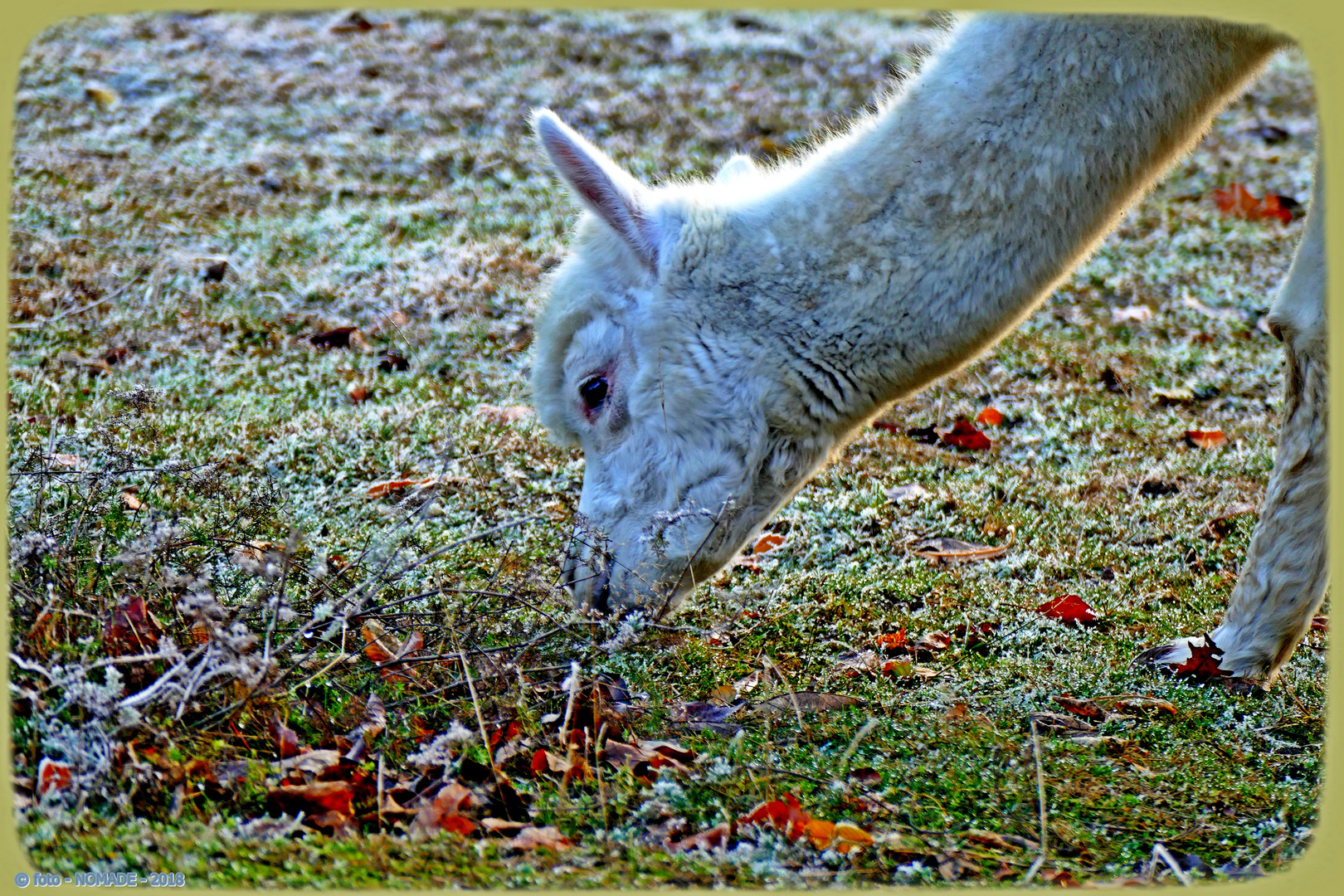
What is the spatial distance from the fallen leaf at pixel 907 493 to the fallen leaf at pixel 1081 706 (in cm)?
155

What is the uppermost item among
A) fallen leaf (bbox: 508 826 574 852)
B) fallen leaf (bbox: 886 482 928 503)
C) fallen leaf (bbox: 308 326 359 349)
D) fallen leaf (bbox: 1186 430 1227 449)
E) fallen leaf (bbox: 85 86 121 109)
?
fallen leaf (bbox: 85 86 121 109)

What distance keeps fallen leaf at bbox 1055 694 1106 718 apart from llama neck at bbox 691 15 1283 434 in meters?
1.05

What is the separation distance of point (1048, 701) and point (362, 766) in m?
2.01

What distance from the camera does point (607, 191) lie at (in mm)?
3805

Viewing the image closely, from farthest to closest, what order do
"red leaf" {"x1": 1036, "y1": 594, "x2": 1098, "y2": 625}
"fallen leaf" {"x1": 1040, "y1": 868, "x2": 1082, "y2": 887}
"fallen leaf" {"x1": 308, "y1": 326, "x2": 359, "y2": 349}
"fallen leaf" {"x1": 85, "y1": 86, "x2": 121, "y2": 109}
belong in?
"fallen leaf" {"x1": 85, "y1": 86, "x2": 121, "y2": 109} → "fallen leaf" {"x1": 308, "y1": 326, "x2": 359, "y2": 349} → "red leaf" {"x1": 1036, "y1": 594, "x2": 1098, "y2": 625} → "fallen leaf" {"x1": 1040, "y1": 868, "x2": 1082, "y2": 887}

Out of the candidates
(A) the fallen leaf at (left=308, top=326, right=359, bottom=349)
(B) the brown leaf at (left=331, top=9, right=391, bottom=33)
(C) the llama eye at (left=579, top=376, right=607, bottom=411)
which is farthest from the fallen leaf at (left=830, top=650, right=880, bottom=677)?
(B) the brown leaf at (left=331, top=9, right=391, bottom=33)

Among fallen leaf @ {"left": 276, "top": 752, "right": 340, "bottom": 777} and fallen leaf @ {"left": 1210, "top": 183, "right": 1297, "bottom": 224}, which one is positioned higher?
fallen leaf @ {"left": 1210, "top": 183, "right": 1297, "bottom": 224}

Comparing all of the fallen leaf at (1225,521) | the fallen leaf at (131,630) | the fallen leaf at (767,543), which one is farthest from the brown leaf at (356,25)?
the fallen leaf at (131,630)

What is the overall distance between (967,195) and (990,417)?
264cm

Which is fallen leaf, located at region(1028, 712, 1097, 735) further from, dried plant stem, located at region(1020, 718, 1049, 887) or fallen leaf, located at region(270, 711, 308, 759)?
fallen leaf, located at region(270, 711, 308, 759)

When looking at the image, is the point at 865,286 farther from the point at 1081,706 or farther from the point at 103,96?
the point at 103,96

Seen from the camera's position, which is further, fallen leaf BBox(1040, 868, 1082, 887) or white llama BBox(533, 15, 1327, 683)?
white llama BBox(533, 15, 1327, 683)

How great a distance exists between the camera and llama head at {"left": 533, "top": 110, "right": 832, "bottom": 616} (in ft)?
12.3

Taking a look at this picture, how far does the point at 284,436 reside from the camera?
17.5 feet
